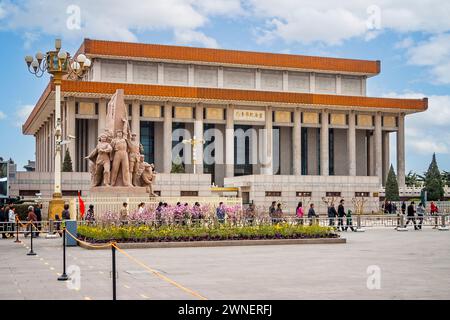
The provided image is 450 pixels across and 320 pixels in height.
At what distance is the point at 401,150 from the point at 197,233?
6247 cm

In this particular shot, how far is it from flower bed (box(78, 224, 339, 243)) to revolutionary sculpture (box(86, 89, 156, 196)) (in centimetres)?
720

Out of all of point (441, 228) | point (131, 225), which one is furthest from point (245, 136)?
point (131, 225)

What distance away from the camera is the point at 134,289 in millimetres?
12195

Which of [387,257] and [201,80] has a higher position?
[201,80]

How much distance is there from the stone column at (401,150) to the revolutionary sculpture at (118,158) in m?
53.4

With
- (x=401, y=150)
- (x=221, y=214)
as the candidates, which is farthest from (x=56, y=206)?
(x=401, y=150)

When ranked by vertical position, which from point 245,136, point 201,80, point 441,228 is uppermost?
point 201,80

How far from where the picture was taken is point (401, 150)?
269 ft

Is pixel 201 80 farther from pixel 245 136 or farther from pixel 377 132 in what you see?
pixel 377 132

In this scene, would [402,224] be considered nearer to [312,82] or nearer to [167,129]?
[167,129]

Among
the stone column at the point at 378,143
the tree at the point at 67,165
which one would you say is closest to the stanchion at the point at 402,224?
the tree at the point at 67,165
